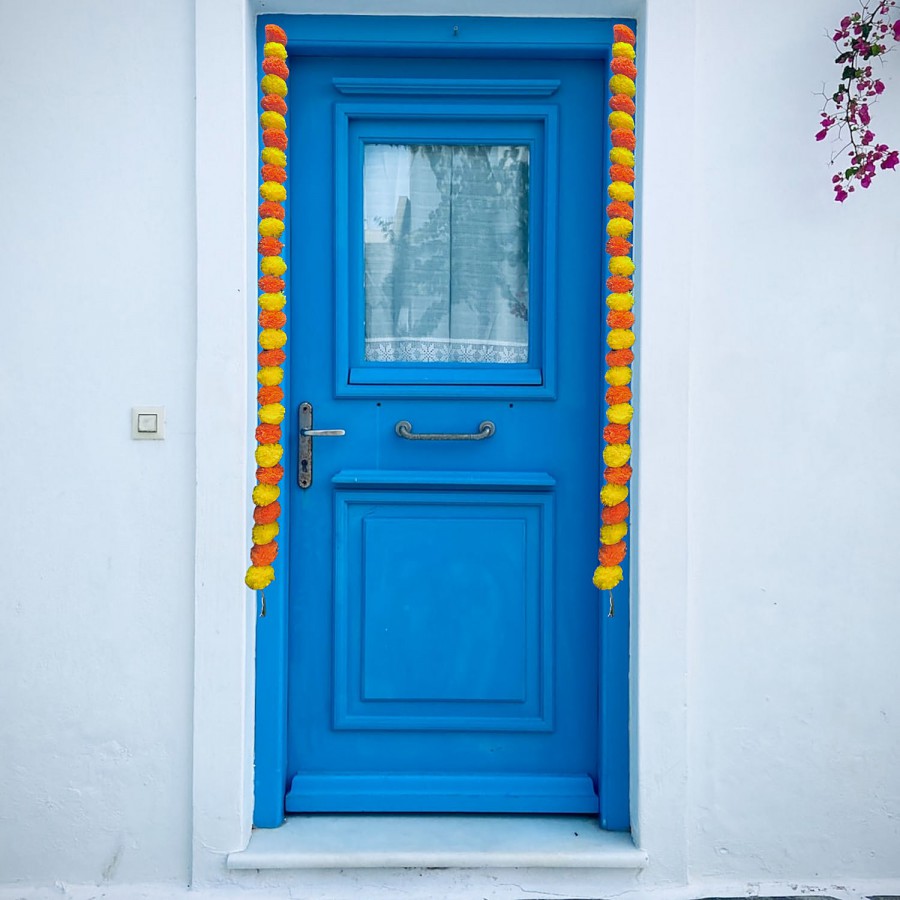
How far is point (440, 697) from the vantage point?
2236mm

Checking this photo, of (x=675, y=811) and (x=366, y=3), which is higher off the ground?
(x=366, y=3)

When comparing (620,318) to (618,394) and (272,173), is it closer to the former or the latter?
(618,394)

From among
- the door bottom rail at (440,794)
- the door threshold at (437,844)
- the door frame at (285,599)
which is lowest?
the door threshold at (437,844)

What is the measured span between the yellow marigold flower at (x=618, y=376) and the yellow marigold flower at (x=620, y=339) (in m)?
0.05

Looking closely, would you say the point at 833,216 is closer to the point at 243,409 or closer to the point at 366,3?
the point at 366,3

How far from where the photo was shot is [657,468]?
2.06 metres

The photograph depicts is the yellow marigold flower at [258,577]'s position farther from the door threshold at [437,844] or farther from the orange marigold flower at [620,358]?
the orange marigold flower at [620,358]

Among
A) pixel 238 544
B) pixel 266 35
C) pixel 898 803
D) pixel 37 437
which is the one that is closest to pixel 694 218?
→ pixel 266 35

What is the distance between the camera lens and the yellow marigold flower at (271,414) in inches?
78.1

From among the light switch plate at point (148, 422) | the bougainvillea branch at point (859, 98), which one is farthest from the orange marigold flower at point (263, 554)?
the bougainvillea branch at point (859, 98)

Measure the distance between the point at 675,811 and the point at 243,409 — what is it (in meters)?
1.50

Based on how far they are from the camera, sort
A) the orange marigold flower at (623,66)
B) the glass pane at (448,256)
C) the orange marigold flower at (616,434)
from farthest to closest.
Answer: the glass pane at (448,256) → the orange marigold flower at (616,434) → the orange marigold flower at (623,66)

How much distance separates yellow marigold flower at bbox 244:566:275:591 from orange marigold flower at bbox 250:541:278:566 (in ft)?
0.04

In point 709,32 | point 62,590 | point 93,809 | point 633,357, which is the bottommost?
point 93,809
